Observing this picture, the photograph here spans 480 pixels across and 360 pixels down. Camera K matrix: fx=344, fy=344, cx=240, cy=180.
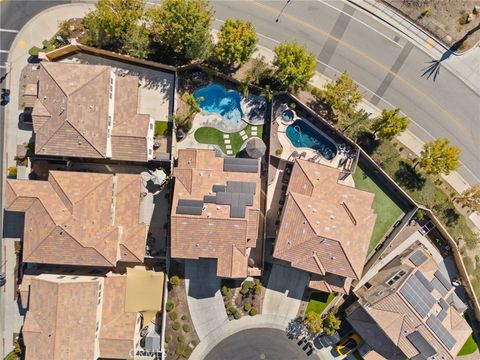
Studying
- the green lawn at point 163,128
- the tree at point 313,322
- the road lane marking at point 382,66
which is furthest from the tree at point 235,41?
the tree at point 313,322

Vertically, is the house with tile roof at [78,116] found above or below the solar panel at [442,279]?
above

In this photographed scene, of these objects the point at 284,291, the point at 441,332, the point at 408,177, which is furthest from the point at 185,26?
the point at 441,332

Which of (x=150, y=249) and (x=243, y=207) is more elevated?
(x=243, y=207)

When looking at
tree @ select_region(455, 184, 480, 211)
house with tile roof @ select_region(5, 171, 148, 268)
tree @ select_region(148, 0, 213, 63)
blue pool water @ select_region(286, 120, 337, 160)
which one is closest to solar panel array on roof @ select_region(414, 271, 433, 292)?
tree @ select_region(455, 184, 480, 211)

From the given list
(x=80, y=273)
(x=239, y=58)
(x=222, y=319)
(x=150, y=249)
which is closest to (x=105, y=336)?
(x=80, y=273)

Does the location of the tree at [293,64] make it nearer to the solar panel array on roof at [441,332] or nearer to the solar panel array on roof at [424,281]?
the solar panel array on roof at [424,281]

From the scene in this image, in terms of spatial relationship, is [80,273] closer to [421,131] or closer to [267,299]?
[267,299]
